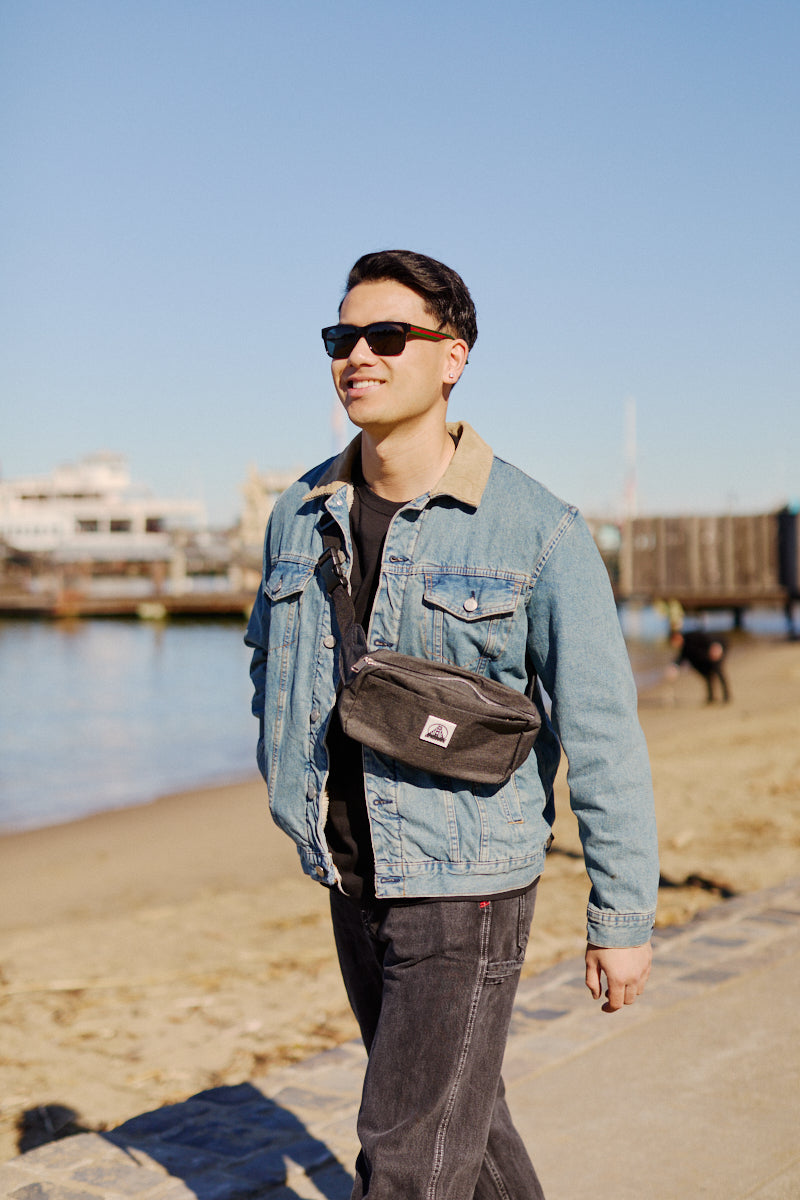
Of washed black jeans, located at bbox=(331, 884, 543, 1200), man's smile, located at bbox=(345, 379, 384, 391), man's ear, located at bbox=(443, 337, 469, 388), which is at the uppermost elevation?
man's ear, located at bbox=(443, 337, 469, 388)

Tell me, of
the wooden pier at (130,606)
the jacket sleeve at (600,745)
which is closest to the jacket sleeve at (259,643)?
the jacket sleeve at (600,745)

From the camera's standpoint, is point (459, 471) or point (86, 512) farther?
point (86, 512)

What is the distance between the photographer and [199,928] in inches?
254

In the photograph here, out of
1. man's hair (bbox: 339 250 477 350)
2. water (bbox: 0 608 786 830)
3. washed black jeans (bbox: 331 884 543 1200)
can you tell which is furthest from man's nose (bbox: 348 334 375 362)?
water (bbox: 0 608 786 830)

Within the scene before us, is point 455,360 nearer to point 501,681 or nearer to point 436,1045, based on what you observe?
point 501,681

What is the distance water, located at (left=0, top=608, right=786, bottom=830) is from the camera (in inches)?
591

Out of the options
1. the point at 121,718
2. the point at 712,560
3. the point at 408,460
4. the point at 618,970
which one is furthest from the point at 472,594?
the point at 712,560

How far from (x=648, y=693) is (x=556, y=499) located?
21315 mm

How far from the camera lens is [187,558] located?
7675 centimetres

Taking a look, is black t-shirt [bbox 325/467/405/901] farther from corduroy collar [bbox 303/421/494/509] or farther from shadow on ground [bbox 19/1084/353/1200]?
shadow on ground [bbox 19/1084/353/1200]

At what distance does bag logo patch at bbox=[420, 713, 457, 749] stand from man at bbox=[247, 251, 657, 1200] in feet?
0.33

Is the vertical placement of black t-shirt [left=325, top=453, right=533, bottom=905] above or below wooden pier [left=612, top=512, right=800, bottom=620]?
above

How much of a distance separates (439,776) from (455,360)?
837mm

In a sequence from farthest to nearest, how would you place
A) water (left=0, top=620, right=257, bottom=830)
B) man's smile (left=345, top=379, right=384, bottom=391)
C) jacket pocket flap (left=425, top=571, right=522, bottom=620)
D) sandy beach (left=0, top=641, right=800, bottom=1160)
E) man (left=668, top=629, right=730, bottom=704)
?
1. man (left=668, top=629, right=730, bottom=704)
2. water (left=0, top=620, right=257, bottom=830)
3. sandy beach (left=0, top=641, right=800, bottom=1160)
4. man's smile (left=345, top=379, right=384, bottom=391)
5. jacket pocket flap (left=425, top=571, right=522, bottom=620)
